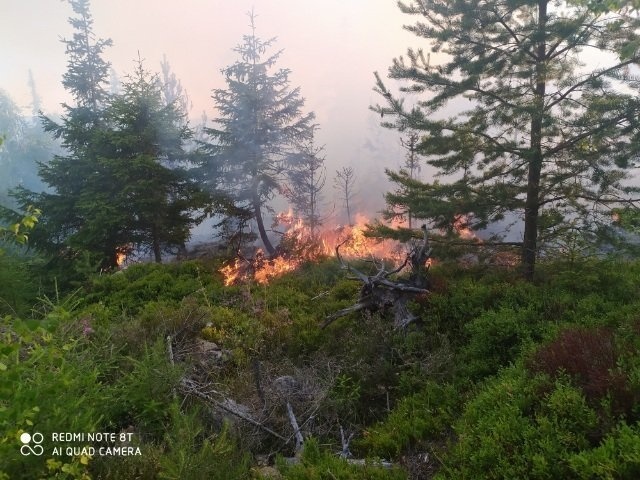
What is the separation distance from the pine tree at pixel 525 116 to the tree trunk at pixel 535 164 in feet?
0.08

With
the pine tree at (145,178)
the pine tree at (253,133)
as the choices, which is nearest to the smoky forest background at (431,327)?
the pine tree at (145,178)

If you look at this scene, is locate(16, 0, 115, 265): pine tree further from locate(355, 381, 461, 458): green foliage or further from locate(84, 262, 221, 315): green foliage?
locate(355, 381, 461, 458): green foliage

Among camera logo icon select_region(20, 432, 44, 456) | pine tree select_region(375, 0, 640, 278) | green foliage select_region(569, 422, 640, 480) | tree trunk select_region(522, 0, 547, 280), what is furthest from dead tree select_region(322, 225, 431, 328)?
camera logo icon select_region(20, 432, 44, 456)

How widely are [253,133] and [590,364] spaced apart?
19.5 meters

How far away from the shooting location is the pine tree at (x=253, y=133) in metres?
Result: 20.3

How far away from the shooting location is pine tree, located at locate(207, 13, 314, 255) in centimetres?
2030

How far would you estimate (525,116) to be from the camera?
742 centimetres

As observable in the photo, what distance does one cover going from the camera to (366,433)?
5145 millimetres

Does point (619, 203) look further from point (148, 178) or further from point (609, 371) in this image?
point (148, 178)

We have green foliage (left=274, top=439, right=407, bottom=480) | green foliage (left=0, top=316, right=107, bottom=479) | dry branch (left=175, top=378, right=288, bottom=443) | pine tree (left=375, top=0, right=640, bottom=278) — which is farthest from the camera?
pine tree (left=375, top=0, right=640, bottom=278)

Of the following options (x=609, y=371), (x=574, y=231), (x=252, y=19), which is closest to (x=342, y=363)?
(x=609, y=371)

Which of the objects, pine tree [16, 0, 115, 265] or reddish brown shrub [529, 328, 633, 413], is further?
pine tree [16, 0, 115, 265]

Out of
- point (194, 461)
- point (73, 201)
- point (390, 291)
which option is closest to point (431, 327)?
point (390, 291)

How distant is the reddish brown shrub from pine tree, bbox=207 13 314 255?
55.1 ft
